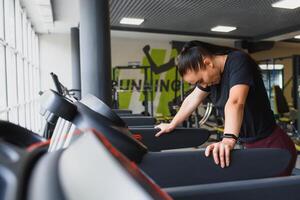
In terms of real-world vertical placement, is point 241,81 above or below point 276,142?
above

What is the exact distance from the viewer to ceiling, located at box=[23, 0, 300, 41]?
245 inches

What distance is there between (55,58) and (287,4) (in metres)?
6.25

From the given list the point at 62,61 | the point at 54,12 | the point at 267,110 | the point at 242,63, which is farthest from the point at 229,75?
the point at 62,61

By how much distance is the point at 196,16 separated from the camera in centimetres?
728

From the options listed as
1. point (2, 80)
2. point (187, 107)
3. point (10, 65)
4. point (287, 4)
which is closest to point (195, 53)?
point (187, 107)

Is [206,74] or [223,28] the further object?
[223,28]

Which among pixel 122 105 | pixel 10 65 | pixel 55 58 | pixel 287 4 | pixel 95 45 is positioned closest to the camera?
pixel 95 45

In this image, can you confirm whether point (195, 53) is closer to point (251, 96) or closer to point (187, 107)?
point (251, 96)

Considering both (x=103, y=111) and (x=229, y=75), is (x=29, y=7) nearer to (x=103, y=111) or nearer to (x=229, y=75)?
(x=229, y=75)

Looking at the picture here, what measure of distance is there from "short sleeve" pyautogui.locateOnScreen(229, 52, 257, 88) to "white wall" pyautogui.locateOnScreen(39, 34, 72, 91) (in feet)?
26.4

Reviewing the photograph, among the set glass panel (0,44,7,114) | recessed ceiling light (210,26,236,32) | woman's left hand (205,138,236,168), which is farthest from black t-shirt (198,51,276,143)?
recessed ceiling light (210,26,236,32)

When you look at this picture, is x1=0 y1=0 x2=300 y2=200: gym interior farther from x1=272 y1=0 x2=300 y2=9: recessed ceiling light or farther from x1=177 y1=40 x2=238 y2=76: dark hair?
x1=177 y1=40 x2=238 y2=76: dark hair

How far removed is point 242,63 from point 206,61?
18cm

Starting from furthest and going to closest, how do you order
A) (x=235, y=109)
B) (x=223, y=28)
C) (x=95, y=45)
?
(x=223, y=28)
(x=95, y=45)
(x=235, y=109)
